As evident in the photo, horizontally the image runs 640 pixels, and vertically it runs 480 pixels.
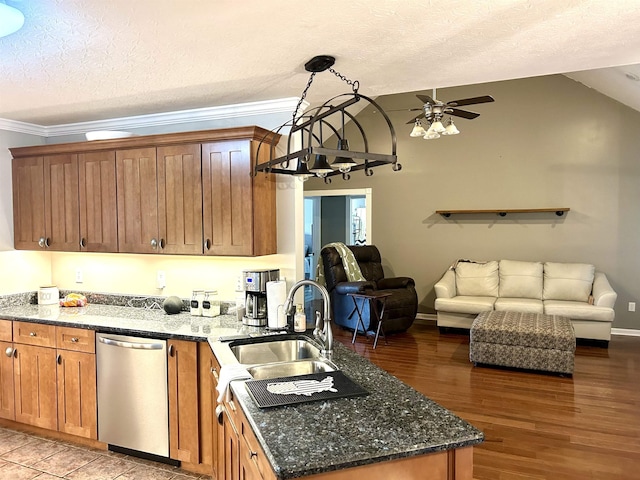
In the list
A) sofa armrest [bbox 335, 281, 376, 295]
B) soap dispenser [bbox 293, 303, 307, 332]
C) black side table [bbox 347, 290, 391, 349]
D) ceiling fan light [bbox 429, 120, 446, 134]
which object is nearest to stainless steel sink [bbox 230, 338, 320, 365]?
soap dispenser [bbox 293, 303, 307, 332]

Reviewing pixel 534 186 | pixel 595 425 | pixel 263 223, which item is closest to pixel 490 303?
pixel 534 186

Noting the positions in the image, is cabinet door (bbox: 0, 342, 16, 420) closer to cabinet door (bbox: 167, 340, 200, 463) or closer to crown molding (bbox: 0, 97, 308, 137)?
cabinet door (bbox: 167, 340, 200, 463)

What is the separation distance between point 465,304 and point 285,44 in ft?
15.9

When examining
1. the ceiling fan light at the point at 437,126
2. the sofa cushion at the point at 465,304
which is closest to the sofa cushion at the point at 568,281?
the sofa cushion at the point at 465,304

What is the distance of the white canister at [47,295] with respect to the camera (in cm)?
376

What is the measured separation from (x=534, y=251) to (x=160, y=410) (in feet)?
18.4

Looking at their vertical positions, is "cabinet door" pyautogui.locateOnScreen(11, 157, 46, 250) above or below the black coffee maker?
above

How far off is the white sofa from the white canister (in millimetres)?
4584

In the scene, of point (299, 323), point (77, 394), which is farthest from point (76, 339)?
point (299, 323)

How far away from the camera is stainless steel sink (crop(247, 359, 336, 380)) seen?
84.9 inches

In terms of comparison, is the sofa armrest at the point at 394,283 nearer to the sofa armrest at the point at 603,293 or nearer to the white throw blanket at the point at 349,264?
the white throw blanket at the point at 349,264

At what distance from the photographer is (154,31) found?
1952mm

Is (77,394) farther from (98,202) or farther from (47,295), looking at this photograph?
(98,202)

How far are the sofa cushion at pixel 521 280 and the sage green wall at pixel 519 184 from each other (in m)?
0.30
